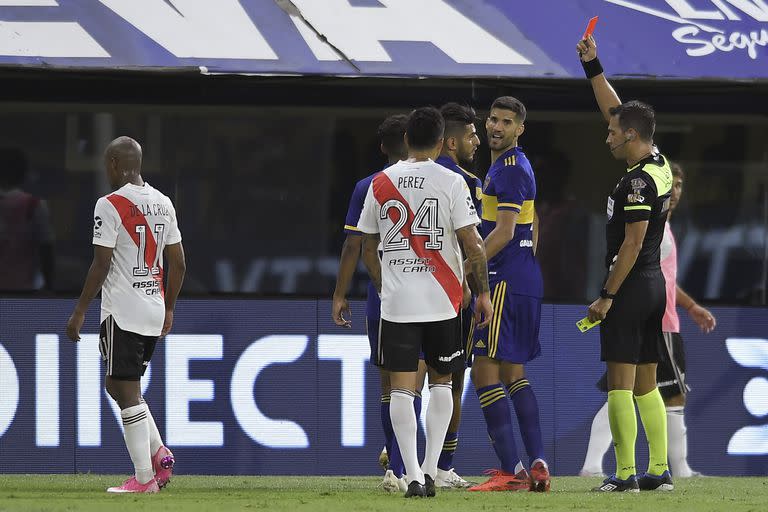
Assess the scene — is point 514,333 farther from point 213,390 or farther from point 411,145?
point 213,390

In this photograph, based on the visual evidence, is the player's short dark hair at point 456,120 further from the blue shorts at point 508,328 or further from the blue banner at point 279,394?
the blue banner at point 279,394

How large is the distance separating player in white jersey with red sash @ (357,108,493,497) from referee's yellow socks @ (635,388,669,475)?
4.11 ft

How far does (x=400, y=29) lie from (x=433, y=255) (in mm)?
3035

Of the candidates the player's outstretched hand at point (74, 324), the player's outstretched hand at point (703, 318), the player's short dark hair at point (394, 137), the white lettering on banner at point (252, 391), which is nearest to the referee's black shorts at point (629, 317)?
the player's short dark hair at point (394, 137)

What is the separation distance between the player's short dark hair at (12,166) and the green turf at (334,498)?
2468mm

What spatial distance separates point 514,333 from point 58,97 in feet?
14.2

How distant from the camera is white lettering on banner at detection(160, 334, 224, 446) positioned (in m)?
10.9

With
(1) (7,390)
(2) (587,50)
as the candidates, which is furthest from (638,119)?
(1) (7,390)

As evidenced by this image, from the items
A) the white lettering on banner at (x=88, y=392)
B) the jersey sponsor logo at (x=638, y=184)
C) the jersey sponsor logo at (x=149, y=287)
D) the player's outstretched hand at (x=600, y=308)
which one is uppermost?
the jersey sponsor logo at (x=638, y=184)

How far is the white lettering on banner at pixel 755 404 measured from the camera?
36.7 ft

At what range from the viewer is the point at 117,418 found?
10875 mm

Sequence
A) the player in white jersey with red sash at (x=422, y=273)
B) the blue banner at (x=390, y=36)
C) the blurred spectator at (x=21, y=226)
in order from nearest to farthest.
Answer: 1. the player in white jersey with red sash at (x=422, y=273)
2. the blue banner at (x=390, y=36)
3. the blurred spectator at (x=21, y=226)

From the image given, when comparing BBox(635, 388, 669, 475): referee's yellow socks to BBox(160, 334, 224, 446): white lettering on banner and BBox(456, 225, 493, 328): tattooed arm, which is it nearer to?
BBox(456, 225, 493, 328): tattooed arm

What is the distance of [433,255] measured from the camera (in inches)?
318
